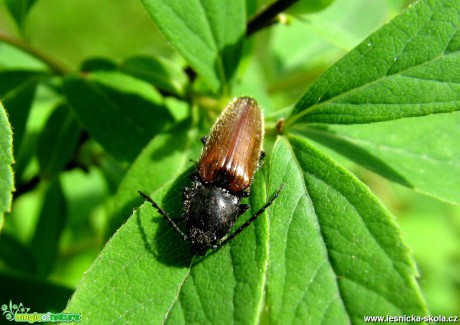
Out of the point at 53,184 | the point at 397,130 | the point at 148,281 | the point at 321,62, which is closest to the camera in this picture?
the point at 148,281

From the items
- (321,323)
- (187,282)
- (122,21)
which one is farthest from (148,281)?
(122,21)

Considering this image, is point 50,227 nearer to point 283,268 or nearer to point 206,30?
point 206,30

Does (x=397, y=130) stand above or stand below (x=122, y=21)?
above

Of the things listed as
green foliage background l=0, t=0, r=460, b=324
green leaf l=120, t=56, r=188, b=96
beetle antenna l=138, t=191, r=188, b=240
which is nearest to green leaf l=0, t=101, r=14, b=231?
green foliage background l=0, t=0, r=460, b=324

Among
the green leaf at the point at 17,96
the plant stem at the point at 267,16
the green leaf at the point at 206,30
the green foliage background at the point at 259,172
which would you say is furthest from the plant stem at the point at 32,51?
the plant stem at the point at 267,16

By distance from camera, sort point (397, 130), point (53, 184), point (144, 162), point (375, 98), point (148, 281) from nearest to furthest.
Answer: point (148, 281), point (375, 98), point (144, 162), point (397, 130), point (53, 184)

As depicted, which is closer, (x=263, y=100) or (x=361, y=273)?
(x=361, y=273)

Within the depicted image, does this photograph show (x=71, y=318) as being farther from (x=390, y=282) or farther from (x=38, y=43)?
(x=38, y=43)
